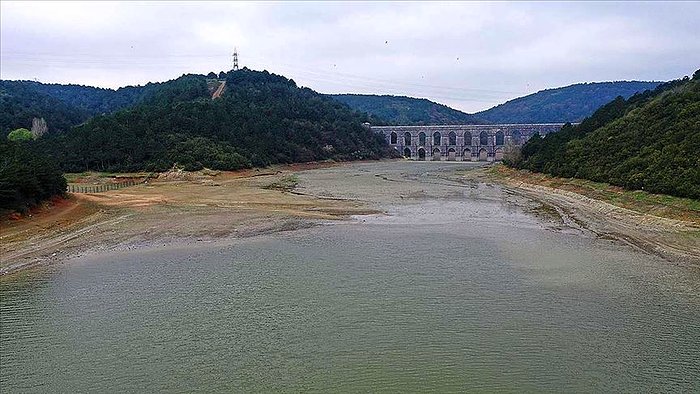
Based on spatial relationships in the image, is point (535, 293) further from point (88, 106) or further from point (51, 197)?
point (88, 106)

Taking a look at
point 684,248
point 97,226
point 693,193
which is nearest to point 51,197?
point 97,226

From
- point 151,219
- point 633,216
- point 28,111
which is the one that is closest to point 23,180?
point 151,219

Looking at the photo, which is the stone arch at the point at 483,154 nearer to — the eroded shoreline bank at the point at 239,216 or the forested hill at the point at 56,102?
the forested hill at the point at 56,102

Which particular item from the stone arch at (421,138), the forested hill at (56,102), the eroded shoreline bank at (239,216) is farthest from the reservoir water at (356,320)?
the stone arch at (421,138)

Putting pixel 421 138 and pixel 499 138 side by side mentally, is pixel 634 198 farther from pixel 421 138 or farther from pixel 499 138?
pixel 421 138

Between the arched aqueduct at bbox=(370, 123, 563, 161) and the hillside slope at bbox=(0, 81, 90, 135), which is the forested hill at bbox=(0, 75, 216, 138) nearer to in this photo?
the hillside slope at bbox=(0, 81, 90, 135)

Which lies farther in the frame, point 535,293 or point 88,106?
point 88,106

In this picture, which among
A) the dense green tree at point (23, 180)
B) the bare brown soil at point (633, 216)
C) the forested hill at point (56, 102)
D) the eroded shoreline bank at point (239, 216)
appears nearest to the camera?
the bare brown soil at point (633, 216)
